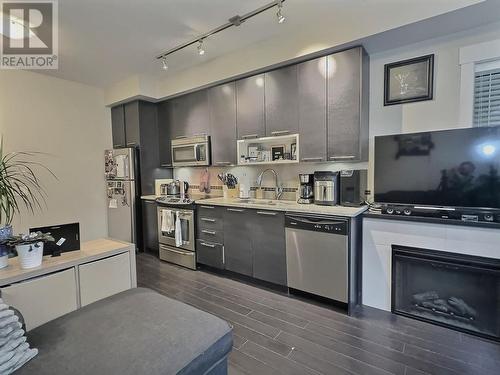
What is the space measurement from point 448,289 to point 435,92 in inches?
70.2

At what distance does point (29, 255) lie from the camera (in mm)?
1646

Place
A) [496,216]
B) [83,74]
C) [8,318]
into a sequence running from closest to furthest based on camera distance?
[8,318]
[496,216]
[83,74]

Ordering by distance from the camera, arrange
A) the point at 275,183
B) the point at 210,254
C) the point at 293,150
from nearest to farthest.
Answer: the point at 293,150
the point at 210,254
the point at 275,183

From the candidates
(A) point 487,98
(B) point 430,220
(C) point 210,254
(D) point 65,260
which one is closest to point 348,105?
(A) point 487,98

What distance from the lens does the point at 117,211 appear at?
177 inches

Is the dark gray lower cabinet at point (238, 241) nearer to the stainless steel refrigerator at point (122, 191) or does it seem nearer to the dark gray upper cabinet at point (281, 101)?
the dark gray upper cabinet at point (281, 101)

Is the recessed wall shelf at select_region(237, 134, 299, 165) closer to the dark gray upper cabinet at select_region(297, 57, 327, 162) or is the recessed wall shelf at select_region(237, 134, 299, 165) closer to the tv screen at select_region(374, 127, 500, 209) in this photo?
the dark gray upper cabinet at select_region(297, 57, 327, 162)

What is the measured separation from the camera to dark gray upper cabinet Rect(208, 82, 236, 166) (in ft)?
11.6

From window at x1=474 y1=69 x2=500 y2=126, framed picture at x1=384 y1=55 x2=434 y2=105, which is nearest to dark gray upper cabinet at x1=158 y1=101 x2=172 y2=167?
framed picture at x1=384 y1=55 x2=434 y2=105

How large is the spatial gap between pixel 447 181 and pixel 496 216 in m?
0.41

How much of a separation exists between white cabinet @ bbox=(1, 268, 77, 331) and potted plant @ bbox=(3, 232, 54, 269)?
0.37ft

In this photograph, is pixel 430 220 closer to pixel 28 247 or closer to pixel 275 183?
pixel 275 183

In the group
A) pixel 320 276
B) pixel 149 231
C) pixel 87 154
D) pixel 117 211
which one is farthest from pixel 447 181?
pixel 87 154

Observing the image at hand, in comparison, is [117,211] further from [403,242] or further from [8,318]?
[403,242]
